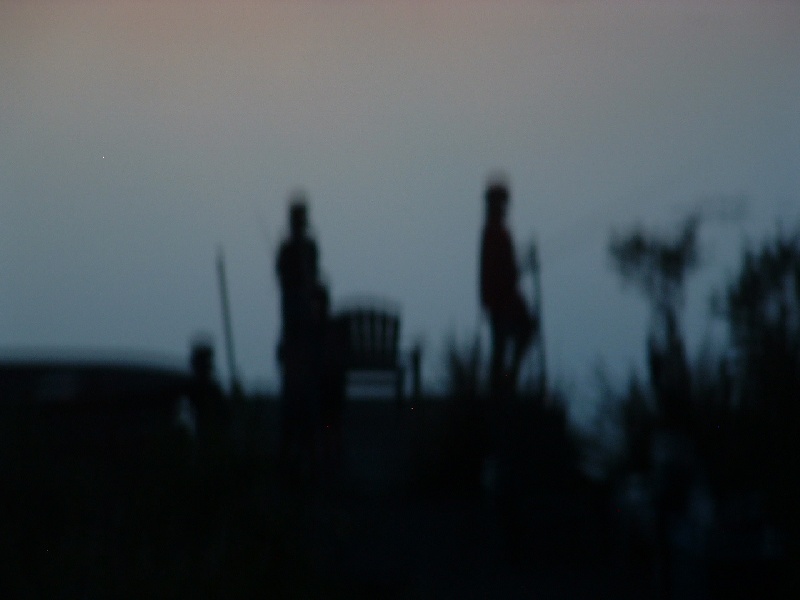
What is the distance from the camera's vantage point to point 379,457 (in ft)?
22.0

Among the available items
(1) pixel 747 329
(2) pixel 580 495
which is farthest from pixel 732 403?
(2) pixel 580 495

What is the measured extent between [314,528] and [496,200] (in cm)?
237

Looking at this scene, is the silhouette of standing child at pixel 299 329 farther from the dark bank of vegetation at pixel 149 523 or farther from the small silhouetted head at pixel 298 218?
the dark bank of vegetation at pixel 149 523

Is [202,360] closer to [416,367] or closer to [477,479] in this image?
[477,479]

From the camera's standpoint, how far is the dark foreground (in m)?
3.86

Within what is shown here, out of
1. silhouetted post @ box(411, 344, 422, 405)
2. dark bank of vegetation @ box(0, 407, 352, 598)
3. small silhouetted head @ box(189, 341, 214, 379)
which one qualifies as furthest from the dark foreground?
silhouetted post @ box(411, 344, 422, 405)

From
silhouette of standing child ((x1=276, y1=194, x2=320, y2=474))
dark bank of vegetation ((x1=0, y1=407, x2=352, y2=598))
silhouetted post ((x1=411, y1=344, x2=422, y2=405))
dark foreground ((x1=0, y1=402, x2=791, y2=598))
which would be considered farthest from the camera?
silhouetted post ((x1=411, y1=344, x2=422, y2=405))

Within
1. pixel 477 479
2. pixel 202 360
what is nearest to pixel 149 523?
pixel 202 360

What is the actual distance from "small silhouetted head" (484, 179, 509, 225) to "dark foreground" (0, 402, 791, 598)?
3.52ft

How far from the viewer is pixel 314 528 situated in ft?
15.2

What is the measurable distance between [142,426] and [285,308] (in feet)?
5.55

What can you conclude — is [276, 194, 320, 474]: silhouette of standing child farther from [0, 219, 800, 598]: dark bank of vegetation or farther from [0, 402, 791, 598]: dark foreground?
[0, 219, 800, 598]: dark bank of vegetation

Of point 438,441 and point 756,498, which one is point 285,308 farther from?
point 756,498

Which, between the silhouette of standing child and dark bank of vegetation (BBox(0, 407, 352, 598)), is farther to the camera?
the silhouette of standing child
